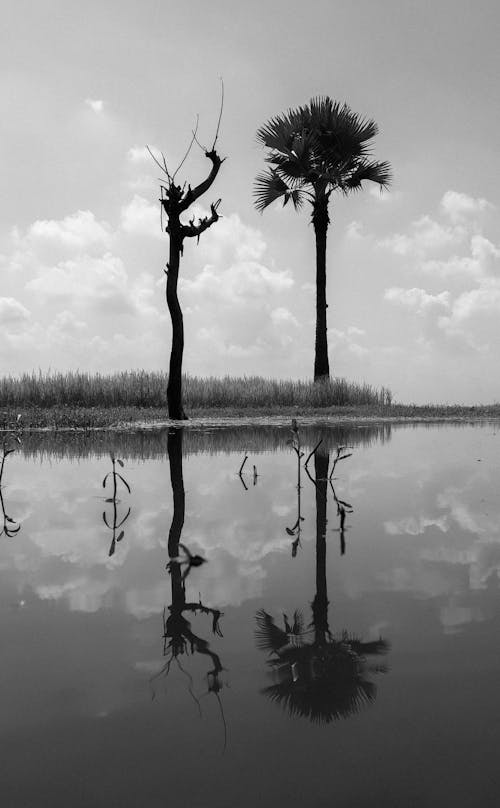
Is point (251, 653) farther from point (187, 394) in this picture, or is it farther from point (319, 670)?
point (187, 394)

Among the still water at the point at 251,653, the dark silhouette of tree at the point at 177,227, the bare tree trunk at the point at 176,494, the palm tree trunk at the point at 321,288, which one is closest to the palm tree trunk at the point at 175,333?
the dark silhouette of tree at the point at 177,227

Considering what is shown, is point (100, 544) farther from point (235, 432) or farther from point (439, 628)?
point (235, 432)

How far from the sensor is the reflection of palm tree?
6.84ft

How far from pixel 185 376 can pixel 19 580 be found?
21.8m

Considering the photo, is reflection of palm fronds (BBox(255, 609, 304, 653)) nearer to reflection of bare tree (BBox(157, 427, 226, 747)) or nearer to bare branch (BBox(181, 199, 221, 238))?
reflection of bare tree (BBox(157, 427, 226, 747))

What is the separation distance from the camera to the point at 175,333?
18703 mm

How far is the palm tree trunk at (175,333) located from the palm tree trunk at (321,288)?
8477 mm

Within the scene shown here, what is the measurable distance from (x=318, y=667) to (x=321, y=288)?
24.7 m

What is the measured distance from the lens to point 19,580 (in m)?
3.46

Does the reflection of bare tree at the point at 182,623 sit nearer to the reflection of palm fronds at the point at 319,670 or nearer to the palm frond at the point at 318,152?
the reflection of palm fronds at the point at 319,670

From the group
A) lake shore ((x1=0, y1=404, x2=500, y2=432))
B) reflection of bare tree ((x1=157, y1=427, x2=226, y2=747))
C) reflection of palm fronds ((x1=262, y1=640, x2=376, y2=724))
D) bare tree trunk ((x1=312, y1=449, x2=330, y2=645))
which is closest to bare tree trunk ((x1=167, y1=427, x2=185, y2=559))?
reflection of bare tree ((x1=157, y1=427, x2=226, y2=747))

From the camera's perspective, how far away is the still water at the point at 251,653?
5.66 ft

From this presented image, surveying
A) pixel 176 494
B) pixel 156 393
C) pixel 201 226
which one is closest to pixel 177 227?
pixel 201 226

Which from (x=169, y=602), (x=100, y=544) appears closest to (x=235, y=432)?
(x=100, y=544)
